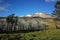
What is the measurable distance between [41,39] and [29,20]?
8.17m

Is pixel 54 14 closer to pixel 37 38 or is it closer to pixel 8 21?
pixel 8 21

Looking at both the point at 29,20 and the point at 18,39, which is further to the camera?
the point at 29,20

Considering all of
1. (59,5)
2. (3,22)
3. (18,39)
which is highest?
(59,5)

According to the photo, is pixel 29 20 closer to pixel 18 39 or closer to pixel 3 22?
pixel 3 22

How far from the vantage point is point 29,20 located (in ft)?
82.6

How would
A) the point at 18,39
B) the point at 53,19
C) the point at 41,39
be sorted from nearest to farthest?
the point at 41,39, the point at 18,39, the point at 53,19

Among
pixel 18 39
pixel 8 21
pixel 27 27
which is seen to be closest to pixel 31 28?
pixel 27 27

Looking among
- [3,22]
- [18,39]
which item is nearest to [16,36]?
[18,39]

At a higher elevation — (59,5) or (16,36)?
(59,5)

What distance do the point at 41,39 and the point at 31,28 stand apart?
6398 mm

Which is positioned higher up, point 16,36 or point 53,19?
point 53,19

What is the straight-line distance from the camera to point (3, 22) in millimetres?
22938

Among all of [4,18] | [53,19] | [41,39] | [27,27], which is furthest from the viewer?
[53,19]

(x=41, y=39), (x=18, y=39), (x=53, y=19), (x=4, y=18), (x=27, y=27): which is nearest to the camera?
(x=41, y=39)
